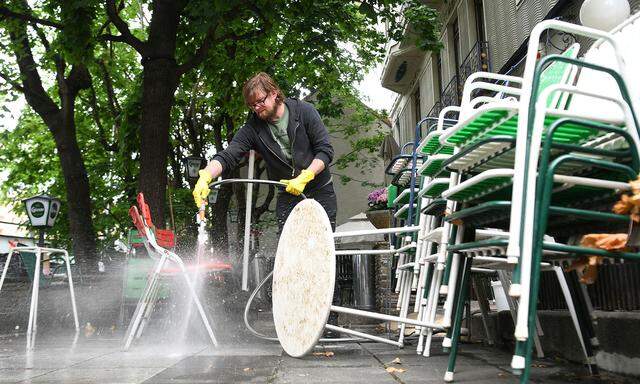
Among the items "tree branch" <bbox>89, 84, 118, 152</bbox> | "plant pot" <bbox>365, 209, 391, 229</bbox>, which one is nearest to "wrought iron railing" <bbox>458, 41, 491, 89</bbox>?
"plant pot" <bbox>365, 209, 391, 229</bbox>

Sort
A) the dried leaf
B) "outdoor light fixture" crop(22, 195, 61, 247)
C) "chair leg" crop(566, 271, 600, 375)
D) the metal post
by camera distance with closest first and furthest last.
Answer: "chair leg" crop(566, 271, 600, 375), the dried leaf, the metal post, "outdoor light fixture" crop(22, 195, 61, 247)

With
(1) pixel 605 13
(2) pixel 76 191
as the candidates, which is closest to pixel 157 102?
(2) pixel 76 191

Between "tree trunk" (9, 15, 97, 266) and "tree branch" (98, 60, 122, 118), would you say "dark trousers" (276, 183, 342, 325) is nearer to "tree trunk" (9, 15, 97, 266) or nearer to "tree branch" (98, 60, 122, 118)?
"tree trunk" (9, 15, 97, 266)

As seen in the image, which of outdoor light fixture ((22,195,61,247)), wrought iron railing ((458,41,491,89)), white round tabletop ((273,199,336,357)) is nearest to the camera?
white round tabletop ((273,199,336,357))

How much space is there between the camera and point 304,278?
12.5 ft

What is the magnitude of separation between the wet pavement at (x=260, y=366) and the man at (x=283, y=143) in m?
0.86

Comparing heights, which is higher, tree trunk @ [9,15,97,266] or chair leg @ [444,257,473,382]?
tree trunk @ [9,15,97,266]

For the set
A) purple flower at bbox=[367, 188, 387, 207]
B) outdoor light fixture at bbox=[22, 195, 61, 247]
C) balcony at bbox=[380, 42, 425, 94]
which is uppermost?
balcony at bbox=[380, 42, 425, 94]

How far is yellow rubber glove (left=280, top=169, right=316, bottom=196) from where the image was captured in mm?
4387

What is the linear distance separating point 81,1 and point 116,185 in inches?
502

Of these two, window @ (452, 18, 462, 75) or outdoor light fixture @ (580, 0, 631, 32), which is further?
window @ (452, 18, 462, 75)

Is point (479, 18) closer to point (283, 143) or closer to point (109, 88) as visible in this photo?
point (109, 88)

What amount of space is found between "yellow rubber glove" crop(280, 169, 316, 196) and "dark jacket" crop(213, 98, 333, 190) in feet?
0.80

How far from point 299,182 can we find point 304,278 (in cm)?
87
